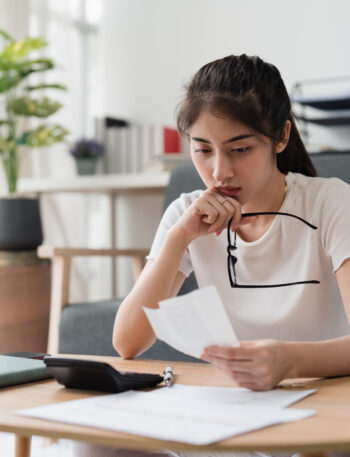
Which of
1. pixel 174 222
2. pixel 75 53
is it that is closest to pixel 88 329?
pixel 174 222

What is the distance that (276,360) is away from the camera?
795 millimetres

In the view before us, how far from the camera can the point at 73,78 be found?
370 centimetres

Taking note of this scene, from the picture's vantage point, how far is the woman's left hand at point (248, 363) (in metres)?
0.76

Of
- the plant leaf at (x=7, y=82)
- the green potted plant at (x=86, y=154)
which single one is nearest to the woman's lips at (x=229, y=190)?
the plant leaf at (x=7, y=82)

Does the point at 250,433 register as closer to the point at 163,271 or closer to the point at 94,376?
the point at 94,376

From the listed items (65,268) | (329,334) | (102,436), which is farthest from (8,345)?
(102,436)

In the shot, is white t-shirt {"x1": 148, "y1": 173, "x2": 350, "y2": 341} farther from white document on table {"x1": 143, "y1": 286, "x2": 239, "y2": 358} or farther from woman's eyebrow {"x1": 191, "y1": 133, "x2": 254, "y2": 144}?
white document on table {"x1": 143, "y1": 286, "x2": 239, "y2": 358}

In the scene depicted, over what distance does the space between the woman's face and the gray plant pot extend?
1711 millimetres

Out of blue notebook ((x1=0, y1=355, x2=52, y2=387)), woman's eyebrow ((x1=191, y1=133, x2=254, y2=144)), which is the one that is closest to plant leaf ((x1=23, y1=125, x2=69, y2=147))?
woman's eyebrow ((x1=191, y1=133, x2=254, y2=144))

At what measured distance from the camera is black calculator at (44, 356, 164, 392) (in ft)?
2.53

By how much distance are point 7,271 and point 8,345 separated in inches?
11.7

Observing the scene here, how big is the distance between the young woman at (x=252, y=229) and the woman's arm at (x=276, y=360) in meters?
0.15

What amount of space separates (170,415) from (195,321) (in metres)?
0.12

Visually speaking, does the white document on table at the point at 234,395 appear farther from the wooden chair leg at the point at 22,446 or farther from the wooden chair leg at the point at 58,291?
the wooden chair leg at the point at 58,291
